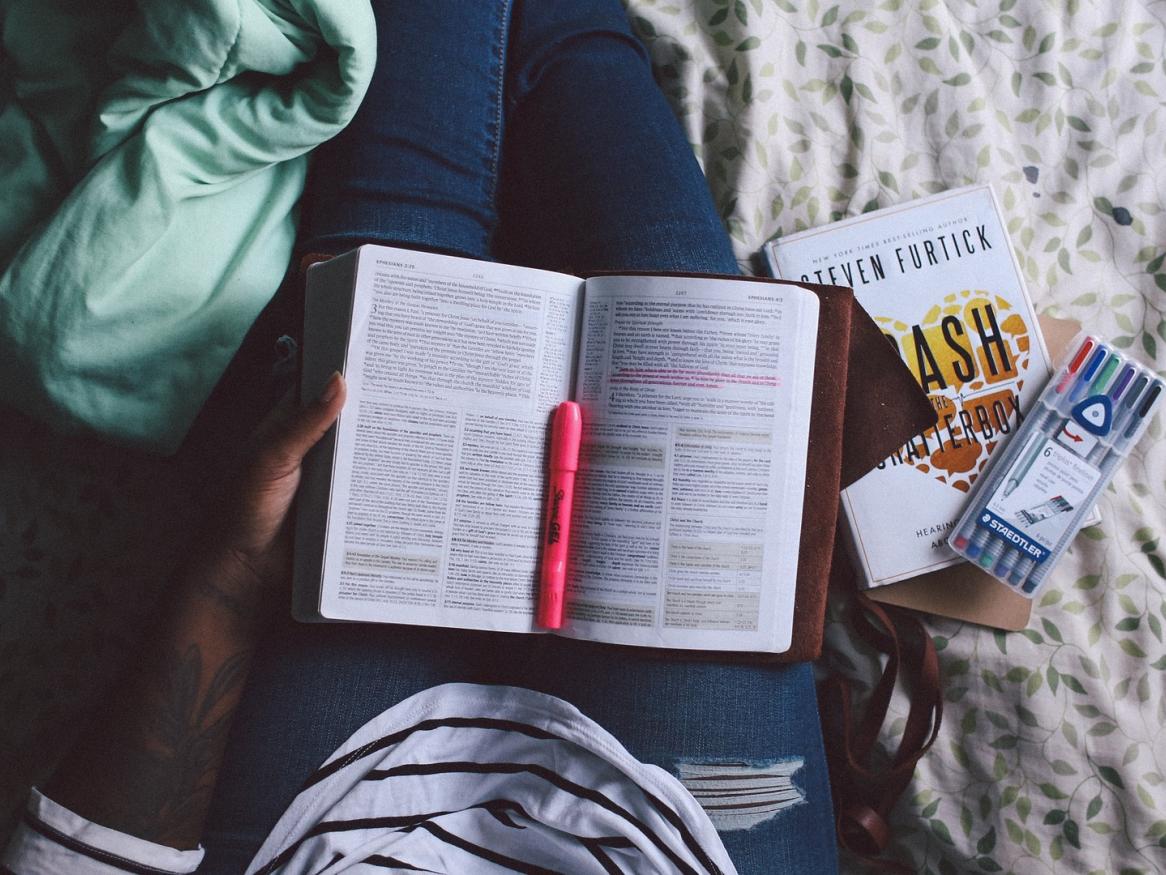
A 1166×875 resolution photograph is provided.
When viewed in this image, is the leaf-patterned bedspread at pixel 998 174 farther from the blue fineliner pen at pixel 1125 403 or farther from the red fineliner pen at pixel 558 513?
the red fineliner pen at pixel 558 513

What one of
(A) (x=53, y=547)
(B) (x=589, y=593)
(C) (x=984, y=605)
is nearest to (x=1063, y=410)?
(C) (x=984, y=605)

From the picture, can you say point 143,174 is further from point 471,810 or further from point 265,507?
A: point 471,810

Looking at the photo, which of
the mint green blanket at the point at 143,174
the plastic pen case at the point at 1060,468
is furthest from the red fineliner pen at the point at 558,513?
the plastic pen case at the point at 1060,468

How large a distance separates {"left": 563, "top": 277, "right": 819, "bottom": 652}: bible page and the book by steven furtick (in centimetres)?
23

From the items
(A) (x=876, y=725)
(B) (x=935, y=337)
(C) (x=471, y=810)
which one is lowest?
(A) (x=876, y=725)

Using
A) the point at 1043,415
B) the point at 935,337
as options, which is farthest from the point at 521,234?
the point at 1043,415

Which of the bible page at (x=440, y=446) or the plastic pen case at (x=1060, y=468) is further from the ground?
the bible page at (x=440, y=446)

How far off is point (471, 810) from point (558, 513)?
0.22m

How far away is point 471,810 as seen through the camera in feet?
2.01

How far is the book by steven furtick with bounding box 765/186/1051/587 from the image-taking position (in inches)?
31.4

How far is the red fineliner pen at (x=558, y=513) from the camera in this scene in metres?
0.59

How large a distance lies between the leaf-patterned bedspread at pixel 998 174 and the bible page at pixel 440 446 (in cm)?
35

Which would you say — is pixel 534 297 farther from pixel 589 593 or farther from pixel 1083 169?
pixel 1083 169

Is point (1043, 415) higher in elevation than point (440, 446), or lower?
lower
